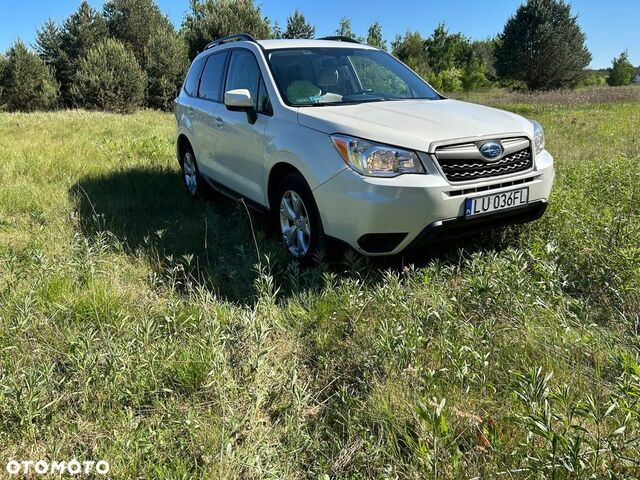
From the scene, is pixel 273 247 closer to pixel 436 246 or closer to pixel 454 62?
pixel 436 246

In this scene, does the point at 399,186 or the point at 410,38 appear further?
the point at 410,38

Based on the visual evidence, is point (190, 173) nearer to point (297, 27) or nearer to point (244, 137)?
point (244, 137)

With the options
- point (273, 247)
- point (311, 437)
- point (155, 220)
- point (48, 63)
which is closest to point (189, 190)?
point (155, 220)

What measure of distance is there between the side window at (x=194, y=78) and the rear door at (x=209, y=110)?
0.49 ft

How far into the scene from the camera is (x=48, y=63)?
103 feet

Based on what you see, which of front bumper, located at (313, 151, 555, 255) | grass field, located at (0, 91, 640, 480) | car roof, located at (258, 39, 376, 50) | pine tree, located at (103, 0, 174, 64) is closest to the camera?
grass field, located at (0, 91, 640, 480)

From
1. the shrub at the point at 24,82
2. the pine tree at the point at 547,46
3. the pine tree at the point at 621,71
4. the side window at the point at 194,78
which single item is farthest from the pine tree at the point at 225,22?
the pine tree at the point at 621,71

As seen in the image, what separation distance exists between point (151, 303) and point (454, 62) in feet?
153

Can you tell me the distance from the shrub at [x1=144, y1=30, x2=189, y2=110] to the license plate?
28470 millimetres

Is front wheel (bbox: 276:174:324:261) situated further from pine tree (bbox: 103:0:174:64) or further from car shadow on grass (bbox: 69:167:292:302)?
pine tree (bbox: 103:0:174:64)

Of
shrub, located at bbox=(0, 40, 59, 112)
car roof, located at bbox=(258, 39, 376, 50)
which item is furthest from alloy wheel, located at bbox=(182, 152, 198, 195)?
shrub, located at bbox=(0, 40, 59, 112)

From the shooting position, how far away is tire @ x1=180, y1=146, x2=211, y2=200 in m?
5.73

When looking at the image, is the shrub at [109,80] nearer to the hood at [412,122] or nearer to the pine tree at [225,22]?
the pine tree at [225,22]

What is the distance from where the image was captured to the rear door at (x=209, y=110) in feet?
16.2
